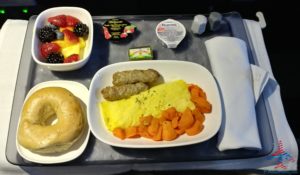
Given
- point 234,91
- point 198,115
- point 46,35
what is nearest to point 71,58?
point 46,35

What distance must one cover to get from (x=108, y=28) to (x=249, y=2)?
82cm

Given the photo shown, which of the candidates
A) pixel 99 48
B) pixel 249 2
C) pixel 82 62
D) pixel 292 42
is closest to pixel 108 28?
pixel 99 48

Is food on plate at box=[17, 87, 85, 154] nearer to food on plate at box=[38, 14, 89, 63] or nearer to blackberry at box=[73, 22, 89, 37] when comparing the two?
food on plate at box=[38, 14, 89, 63]

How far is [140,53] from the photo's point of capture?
1499 mm

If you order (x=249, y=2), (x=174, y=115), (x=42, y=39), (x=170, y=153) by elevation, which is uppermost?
(x=249, y=2)

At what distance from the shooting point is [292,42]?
194 cm

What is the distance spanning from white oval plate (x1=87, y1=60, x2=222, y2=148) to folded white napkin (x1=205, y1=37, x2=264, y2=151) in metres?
0.05

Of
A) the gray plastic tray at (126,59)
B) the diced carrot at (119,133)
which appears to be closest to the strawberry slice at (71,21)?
the gray plastic tray at (126,59)

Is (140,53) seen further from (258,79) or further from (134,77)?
(258,79)

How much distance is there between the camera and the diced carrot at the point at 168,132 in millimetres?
1267

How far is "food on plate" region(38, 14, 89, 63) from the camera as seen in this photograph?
56.3 inches

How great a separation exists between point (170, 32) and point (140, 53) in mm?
195

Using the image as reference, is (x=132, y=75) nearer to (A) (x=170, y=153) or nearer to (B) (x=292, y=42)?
(A) (x=170, y=153)

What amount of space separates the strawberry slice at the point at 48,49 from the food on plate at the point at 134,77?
0.31 metres
